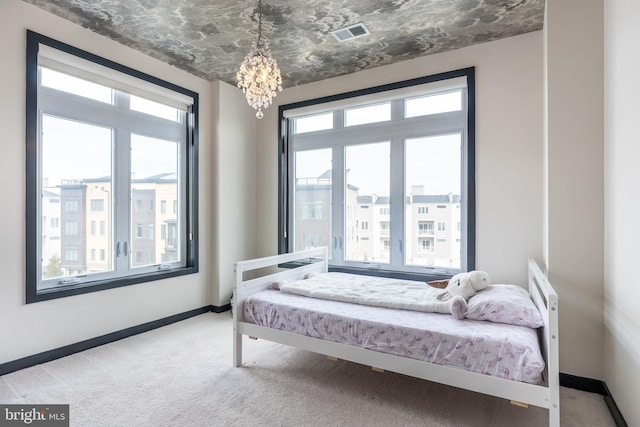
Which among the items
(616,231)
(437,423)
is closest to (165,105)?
(437,423)

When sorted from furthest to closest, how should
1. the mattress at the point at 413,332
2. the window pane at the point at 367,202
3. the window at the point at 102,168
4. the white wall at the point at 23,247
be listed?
the window pane at the point at 367,202
the window at the point at 102,168
the white wall at the point at 23,247
the mattress at the point at 413,332

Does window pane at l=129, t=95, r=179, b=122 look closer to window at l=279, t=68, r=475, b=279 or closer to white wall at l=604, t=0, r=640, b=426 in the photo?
window at l=279, t=68, r=475, b=279

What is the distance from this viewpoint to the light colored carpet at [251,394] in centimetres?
189

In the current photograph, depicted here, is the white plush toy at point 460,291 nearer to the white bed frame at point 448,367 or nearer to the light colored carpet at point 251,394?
the white bed frame at point 448,367

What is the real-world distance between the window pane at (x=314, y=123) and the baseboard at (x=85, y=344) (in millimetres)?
2591

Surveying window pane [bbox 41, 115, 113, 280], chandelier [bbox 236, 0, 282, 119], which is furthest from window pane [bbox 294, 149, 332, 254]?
window pane [bbox 41, 115, 113, 280]

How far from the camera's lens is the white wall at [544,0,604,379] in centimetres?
218

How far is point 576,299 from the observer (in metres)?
2.22

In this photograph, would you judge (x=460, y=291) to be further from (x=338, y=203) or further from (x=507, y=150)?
(x=338, y=203)

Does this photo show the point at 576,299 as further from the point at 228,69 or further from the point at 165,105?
the point at 165,105

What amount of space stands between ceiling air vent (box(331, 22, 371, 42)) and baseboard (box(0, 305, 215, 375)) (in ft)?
10.9

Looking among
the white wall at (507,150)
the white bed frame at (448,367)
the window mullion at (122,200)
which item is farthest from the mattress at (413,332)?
the window mullion at (122,200)

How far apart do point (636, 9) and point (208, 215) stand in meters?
3.92

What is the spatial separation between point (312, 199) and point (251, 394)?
247 centimetres
